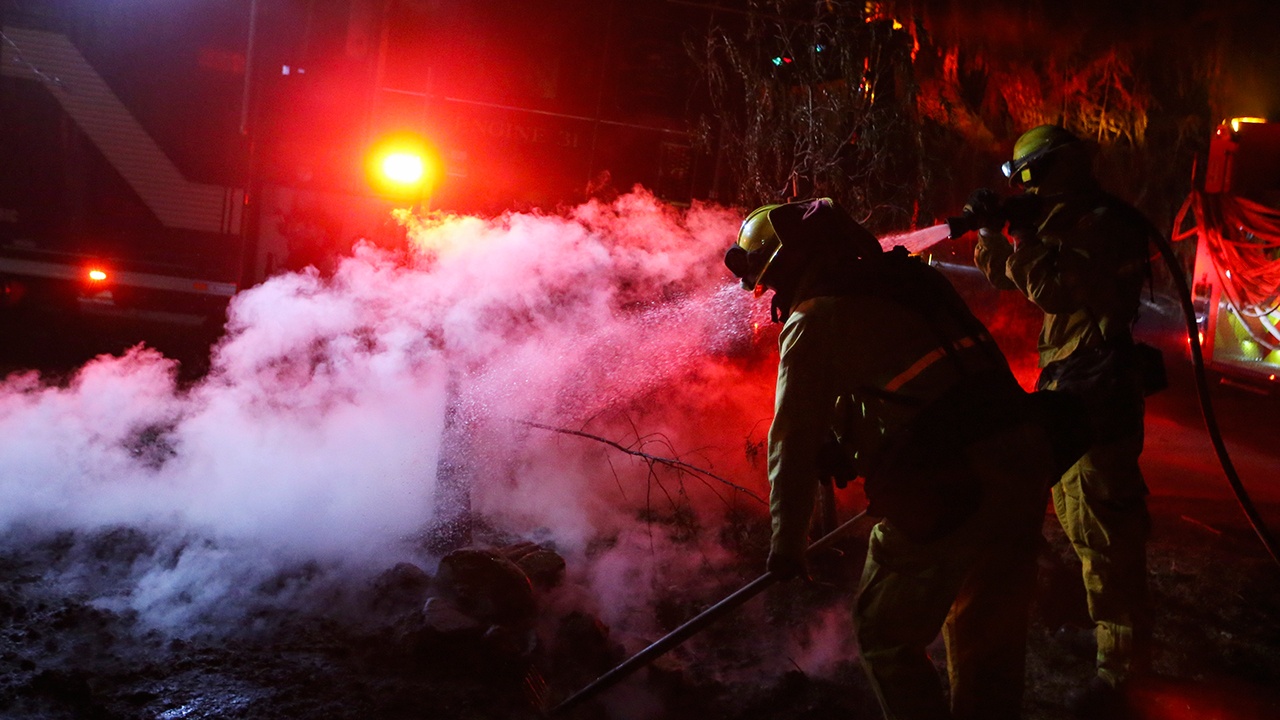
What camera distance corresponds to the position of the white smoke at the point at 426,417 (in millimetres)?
4660

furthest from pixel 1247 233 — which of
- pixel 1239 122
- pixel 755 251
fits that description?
pixel 755 251

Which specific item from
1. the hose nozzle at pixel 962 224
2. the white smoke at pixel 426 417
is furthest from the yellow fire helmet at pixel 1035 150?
the white smoke at pixel 426 417

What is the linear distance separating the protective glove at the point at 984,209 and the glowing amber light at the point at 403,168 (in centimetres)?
447

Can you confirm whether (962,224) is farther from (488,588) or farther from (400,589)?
(400,589)

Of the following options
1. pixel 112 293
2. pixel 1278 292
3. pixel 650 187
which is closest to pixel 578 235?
pixel 650 187

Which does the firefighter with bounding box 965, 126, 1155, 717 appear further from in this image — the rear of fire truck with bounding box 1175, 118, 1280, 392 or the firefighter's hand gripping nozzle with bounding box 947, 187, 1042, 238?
the rear of fire truck with bounding box 1175, 118, 1280, 392

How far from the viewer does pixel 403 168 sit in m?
6.50

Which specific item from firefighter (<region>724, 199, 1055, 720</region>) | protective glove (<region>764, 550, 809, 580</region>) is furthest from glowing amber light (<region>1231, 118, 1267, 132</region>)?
protective glove (<region>764, 550, 809, 580</region>)

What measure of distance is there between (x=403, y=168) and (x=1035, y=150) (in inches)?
Answer: 181

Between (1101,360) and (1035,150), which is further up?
(1035,150)

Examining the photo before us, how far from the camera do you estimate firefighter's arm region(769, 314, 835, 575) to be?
2492mm

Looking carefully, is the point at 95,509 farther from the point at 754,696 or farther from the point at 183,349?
the point at 183,349

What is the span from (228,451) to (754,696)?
148 inches

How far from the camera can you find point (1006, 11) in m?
6.83
